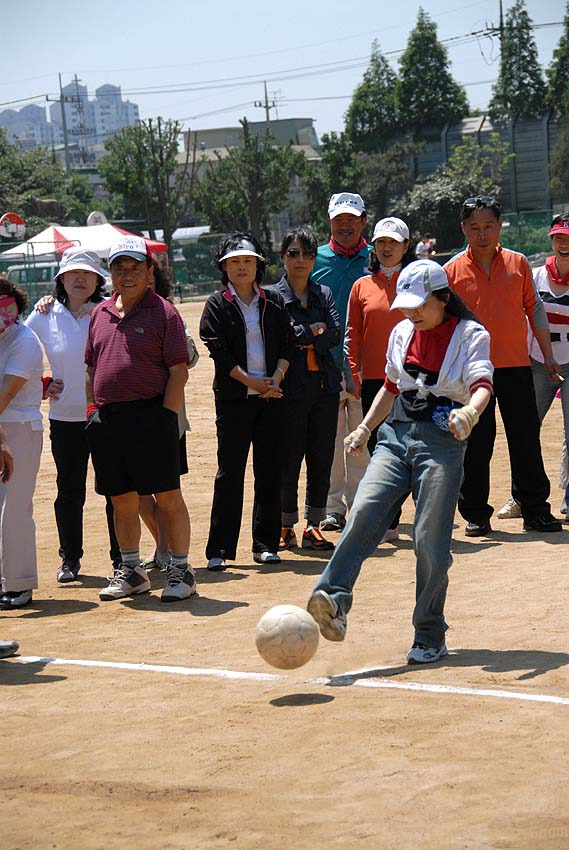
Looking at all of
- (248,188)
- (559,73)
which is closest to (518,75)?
(559,73)

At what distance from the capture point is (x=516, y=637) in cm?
682

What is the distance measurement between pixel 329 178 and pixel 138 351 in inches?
3167

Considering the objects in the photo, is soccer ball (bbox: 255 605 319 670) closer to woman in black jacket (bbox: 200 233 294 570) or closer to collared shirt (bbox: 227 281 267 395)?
woman in black jacket (bbox: 200 233 294 570)

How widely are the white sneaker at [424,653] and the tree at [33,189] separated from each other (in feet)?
208

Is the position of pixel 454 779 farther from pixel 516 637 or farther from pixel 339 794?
pixel 516 637

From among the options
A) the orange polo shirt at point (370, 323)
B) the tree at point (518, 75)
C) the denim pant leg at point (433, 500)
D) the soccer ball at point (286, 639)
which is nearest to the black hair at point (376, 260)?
the orange polo shirt at point (370, 323)

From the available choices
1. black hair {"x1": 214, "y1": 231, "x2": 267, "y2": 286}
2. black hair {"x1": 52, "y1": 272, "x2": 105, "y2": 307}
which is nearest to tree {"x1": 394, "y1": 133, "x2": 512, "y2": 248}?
black hair {"x1": 214, "y1": 231, "x2": 267, "y2": 286}

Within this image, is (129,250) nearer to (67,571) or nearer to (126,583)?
(126,583)

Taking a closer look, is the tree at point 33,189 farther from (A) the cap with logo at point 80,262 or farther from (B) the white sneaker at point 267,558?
(B) the white sneaker at point 267,558

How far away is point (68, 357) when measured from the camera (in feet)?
28.5

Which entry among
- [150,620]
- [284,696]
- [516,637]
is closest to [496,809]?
[284,696]

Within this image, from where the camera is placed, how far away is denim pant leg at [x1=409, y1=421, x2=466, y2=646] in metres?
6.16

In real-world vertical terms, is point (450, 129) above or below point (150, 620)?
above

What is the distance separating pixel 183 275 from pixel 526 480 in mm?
50150
